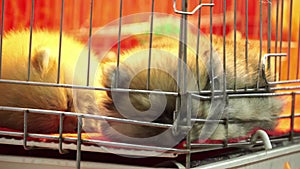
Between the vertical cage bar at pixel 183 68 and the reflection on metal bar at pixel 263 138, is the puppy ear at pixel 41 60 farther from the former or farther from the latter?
the reflection on metal bar at pixel 263 138

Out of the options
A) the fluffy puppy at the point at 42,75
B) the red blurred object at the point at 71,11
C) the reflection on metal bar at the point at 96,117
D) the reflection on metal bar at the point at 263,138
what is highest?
the red blurred object at the point at 71,11

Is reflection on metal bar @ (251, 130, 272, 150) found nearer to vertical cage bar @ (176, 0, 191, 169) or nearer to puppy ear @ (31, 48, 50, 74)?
vertical cage bar @ (176, 0, 191, 169)

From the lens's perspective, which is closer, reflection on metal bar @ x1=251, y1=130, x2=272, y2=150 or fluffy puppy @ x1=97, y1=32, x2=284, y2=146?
fluffy puppy @ x1=97, y1=32, x2=284, y2=146

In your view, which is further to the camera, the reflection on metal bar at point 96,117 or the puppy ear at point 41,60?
the puppy ear at point 41,60

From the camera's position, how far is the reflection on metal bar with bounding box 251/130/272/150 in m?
1.04

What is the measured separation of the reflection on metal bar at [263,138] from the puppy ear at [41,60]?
1.21 feet

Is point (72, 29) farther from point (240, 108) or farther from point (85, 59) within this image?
point (240, 108)

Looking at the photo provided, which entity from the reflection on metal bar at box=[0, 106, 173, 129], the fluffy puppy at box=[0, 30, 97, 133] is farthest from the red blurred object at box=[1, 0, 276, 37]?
the reflection on metal bar at box=[0, 106, 173, 129]

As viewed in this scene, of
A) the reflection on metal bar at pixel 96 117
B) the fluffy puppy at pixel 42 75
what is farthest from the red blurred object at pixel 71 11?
the reflection on metal bar at pixel 96 117

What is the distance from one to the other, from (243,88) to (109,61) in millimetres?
258

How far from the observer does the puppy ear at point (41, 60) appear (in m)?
0.99

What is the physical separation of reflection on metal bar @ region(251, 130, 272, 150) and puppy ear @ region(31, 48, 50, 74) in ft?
1.21

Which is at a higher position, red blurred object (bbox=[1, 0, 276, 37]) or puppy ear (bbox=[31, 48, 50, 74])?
red blurred object (bbox=[1, 0, 276, 37])

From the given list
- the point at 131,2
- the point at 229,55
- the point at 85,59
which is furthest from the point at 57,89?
the point at 229,55
